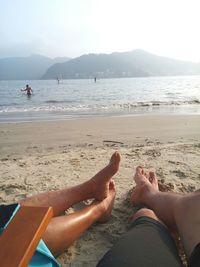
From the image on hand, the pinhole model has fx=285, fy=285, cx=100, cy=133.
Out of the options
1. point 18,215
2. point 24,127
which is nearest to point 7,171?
point 18,215

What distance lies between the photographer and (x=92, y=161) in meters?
3.85

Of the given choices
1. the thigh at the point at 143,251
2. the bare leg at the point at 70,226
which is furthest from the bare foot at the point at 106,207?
the thigh at the point at 143,251

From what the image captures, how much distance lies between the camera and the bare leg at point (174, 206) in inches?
55.3

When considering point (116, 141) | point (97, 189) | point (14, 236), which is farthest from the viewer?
point (116, 141)

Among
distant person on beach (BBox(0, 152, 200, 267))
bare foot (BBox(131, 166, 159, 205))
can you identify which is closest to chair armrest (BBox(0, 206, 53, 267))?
distant person on beach (BBox(0, 152, 200, 267))

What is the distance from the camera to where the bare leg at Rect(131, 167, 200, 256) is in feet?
4.61

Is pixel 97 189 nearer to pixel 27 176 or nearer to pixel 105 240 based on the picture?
pixel 105 240

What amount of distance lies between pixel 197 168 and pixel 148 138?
2.24 metres

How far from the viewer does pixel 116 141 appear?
538 cm

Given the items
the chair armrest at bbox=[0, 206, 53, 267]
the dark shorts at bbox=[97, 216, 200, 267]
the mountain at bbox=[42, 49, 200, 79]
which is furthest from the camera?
the mountain at bbox=[42, 49, 200, 79]

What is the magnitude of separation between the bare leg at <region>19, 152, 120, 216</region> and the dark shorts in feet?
2.46

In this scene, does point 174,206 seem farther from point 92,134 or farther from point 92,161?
point 92,134

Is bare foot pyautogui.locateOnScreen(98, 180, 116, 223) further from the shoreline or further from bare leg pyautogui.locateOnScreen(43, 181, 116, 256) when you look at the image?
the shoreline

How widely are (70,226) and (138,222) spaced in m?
0.46
